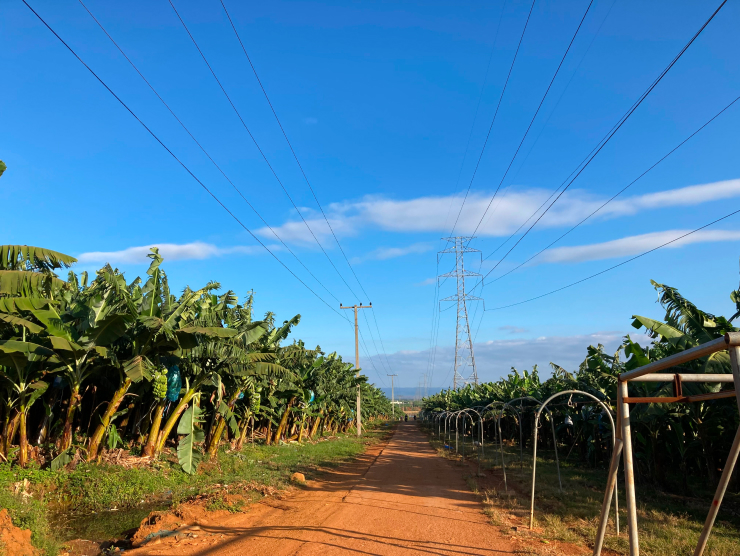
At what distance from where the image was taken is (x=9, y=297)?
9422mm

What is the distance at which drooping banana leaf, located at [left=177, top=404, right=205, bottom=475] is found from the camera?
11.7 m

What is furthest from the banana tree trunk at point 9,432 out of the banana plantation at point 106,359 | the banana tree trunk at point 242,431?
the banana tree trunk at point 242,431

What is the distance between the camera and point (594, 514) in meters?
9.44

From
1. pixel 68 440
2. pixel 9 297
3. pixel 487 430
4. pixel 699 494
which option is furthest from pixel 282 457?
pixel 487 430

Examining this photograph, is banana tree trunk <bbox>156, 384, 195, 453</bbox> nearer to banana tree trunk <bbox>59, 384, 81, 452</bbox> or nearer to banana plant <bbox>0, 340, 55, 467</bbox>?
banana tree trunk <bbox>59, 384, 81, 452</bbox>

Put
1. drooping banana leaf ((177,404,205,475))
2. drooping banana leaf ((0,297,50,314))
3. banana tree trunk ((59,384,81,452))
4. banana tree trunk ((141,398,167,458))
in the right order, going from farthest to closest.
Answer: banana tree trunk ((141,398,167,458)) → drooping banana leaf ((177,404,205,475)) → banana tree trunk ((59,384,81,452)) → drooping banana leaf ((0,297,50,314))

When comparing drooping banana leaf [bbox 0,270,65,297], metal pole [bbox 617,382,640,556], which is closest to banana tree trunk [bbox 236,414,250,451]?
drooping banana leaf [bbox 0,270,65,297]

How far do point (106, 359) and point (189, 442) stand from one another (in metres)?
3.06

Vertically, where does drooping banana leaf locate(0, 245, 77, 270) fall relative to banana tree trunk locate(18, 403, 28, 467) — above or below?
above

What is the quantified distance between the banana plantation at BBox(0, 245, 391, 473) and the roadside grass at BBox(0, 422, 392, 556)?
0.49 metres

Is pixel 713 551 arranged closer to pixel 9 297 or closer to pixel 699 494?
pixel 699 494

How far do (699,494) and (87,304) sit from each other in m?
15.7

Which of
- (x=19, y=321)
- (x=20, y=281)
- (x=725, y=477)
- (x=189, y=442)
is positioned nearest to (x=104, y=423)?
(x=189, y=442)

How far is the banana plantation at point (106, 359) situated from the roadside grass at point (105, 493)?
1.61 feet
